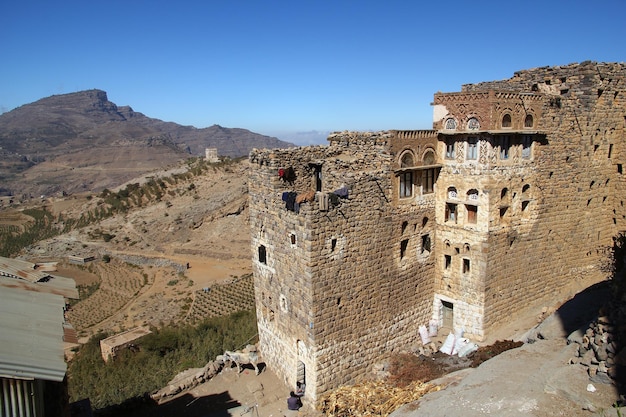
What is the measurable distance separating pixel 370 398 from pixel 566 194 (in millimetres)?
11867

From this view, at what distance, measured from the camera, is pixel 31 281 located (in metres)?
11.1

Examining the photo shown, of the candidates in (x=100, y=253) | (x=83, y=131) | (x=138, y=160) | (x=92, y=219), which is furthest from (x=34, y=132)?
(x=100, y=253)

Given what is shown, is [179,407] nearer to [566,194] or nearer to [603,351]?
[603,351]

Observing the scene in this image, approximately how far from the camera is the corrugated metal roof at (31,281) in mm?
10297

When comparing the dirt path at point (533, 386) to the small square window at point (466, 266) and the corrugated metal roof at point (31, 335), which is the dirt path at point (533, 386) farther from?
the corrugated metal roof at point (31, 335)

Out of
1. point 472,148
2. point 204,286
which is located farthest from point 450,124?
point 204,286

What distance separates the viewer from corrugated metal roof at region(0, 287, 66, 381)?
21.5 feet

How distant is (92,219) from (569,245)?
61.6 metres

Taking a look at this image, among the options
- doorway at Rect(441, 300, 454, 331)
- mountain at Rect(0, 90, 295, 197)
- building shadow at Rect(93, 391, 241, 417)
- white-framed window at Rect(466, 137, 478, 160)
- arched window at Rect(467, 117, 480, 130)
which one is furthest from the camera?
mountain at Rect(0, 90, 295, 197)

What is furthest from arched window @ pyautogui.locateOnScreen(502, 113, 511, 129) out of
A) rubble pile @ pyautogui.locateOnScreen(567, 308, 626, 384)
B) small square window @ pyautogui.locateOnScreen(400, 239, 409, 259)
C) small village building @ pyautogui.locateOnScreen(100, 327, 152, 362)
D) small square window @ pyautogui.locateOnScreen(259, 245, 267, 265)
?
→ small village building @ pyautogui.locateOnScreen(100, 327, 152, 362)

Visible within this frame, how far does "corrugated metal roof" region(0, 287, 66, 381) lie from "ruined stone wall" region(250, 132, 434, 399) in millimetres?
7723

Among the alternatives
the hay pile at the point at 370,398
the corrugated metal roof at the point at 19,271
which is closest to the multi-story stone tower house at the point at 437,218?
the hay pile at the point at 370,398

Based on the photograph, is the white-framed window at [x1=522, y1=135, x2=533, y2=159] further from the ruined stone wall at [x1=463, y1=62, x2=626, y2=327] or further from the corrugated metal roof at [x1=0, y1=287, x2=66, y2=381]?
the corrugated metal roof at [x1=0, y1=287, x2=66, y2=381]

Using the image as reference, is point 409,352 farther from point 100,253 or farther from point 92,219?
point 92,219
